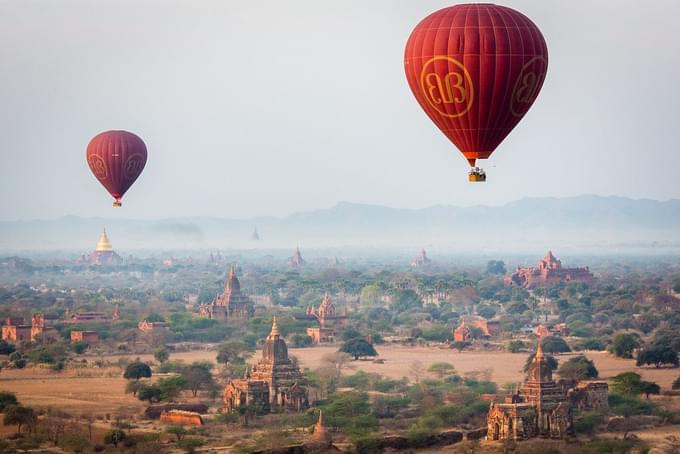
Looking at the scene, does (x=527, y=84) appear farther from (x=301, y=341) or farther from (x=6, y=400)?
(x=301, y=341)

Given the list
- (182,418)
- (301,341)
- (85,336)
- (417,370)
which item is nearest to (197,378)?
(182,418)

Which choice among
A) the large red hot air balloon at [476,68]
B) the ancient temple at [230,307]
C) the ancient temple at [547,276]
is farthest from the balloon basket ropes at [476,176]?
the ancient temple at [547,276]

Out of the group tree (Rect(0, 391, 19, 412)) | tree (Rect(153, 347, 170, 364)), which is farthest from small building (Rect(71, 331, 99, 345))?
tree (Rect(0, 391, 19, 412))

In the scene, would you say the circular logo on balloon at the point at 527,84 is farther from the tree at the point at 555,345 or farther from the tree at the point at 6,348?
the tree at the point at 6,348

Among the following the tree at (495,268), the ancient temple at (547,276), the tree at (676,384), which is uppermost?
the tree at (495,268)

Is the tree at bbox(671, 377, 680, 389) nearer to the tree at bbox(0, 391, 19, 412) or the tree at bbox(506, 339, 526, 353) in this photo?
the tree at bbox(506, 339, 526, 353)

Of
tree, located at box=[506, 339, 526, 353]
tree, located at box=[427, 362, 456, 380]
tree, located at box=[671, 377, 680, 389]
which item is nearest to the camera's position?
tree, located at box=[671, 377, 680, 389]
